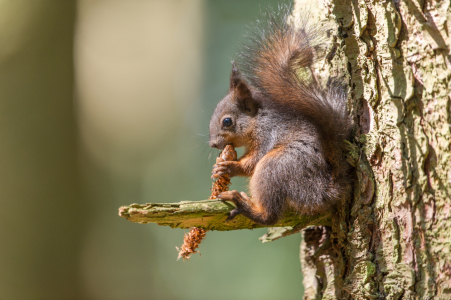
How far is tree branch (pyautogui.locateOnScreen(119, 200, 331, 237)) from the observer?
0.91m

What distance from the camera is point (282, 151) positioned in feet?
3.90

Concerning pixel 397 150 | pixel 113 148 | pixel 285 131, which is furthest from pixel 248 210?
pixel 113 148

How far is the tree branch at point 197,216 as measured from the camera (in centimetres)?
91

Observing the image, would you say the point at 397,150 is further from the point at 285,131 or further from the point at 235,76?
the point at 235,76

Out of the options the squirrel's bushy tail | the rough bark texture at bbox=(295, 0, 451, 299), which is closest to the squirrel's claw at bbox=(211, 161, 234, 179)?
the squirrel's bushy tail

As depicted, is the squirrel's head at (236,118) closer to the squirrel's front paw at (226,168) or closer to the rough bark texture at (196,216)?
the squirrel's front paw at (226,168)

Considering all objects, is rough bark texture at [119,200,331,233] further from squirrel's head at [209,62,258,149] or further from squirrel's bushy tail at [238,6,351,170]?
squirrel's head at [209,62,258,149]

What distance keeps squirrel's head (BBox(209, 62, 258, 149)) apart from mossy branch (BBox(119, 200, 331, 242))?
43 centimetres

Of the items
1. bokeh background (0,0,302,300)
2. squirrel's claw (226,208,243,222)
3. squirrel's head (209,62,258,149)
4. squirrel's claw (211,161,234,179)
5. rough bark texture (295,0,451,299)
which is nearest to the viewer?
rough bark texture (295,0,451,299)

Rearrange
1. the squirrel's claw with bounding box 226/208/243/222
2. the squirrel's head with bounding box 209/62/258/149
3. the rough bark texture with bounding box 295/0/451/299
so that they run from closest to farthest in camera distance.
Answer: the rough bark texture with bounding box 295/0/451/299, the squirrel's claw with bounding box 226/208/243/222, the squirrel's head with bounding box 209/62/258/149

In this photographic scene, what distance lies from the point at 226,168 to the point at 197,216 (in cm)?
38

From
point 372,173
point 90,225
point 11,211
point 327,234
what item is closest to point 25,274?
point 11,211

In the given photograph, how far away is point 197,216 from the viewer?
0.99 m

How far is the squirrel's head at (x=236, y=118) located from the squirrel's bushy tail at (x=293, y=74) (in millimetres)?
104
